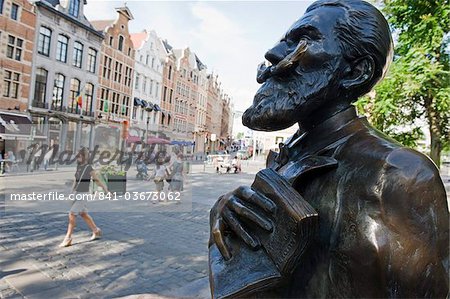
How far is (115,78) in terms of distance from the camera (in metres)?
33.4

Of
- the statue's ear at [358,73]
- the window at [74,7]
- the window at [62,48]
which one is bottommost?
the statue's ear at [358,73]

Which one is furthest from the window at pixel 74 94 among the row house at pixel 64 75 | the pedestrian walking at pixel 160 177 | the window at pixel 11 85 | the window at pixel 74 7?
the pedestrian walking at pixel 160 177

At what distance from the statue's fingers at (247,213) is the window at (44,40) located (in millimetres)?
27796

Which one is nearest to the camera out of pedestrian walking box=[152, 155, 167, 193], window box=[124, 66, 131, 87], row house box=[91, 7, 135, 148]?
pedestrian walking box=[152, 155, 167, 193]

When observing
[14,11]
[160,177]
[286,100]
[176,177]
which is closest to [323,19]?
[286,100]

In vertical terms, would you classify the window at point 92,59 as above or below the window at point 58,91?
above

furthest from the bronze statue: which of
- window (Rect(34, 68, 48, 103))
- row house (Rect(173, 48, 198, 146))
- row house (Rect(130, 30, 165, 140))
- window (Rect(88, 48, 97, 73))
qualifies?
row house (Rect(173, 48, 198, 146))

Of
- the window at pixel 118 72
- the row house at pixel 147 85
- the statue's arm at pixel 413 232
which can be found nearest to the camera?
the statue's arm at pixel 413 232

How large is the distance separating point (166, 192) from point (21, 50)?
17.9 m

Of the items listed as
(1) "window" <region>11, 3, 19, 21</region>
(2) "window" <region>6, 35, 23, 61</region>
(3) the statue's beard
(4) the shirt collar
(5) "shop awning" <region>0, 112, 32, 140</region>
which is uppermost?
(1) "window" <region>11, 3, 19, 21</region>

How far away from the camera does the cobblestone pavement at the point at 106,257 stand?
14.7 ft

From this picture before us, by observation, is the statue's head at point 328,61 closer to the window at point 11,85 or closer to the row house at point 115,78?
the window at point 11,85

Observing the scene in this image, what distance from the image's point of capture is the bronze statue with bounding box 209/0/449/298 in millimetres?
907

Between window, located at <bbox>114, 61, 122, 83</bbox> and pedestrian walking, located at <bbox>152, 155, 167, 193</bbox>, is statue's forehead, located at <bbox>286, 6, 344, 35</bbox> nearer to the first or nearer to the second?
pedestrian walking, located at <bbox>152, 155, 167, 193</bbox>
